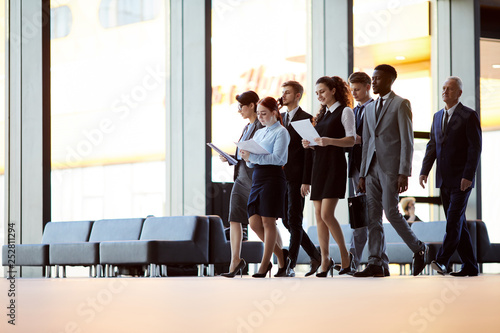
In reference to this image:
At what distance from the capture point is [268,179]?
5.62m

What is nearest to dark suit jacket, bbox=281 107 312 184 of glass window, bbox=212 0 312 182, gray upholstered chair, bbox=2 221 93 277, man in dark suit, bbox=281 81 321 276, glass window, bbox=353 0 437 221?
man in dark suit, bbox=281 81 321 276

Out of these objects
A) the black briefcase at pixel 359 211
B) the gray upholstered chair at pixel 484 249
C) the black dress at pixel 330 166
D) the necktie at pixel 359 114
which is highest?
the necktie at pixel 359 114

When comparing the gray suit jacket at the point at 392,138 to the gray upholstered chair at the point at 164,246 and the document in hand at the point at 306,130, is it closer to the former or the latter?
the document in hand at the point at 306,130

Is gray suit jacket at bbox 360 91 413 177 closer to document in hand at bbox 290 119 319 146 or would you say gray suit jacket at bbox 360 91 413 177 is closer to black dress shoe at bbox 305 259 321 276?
document in hand at bbox 290 119 319 146

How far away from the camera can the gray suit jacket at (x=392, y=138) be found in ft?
17.9

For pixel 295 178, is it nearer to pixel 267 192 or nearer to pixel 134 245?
pixel 267 192

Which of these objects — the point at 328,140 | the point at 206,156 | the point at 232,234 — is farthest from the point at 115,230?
the point at 328,140

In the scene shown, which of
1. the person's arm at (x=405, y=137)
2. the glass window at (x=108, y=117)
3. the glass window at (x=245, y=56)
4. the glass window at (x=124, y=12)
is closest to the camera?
the person's arm at (x=405, y=137)

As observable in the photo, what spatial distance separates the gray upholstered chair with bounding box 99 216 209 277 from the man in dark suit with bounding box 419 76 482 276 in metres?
2.87

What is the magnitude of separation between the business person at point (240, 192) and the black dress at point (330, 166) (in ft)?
1.70

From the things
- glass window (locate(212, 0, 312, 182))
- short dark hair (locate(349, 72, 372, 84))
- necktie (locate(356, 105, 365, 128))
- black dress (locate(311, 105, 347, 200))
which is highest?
glass window (locate(212, 0, 312, 182))

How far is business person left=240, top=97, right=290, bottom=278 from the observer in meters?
5.60

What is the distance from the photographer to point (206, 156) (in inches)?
384

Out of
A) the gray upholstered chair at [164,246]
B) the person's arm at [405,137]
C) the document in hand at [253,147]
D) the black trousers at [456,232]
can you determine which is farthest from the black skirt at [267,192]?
the gray upholstered chair at [164,246]
